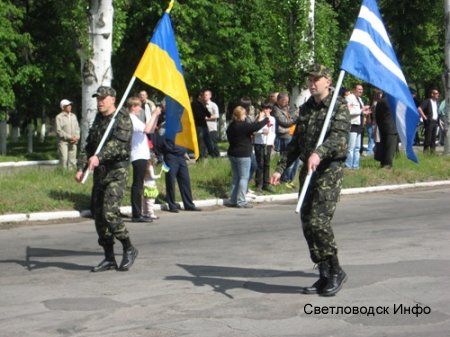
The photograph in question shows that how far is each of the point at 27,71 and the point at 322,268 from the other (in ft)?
87.4

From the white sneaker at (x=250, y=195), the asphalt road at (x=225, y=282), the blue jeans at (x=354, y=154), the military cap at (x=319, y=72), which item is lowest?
the asphalt road at (x=225, y=282)

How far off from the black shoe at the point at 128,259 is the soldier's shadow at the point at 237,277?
1.80ft

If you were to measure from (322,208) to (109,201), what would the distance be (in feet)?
8.15

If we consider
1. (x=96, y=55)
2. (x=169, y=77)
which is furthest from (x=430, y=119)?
(x=169, y=77)

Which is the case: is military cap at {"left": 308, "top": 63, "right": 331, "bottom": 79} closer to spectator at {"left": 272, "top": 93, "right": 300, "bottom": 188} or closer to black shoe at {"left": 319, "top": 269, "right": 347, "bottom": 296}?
black shoe at {"left": 319, "top": 269, "right": 347, "bottom": 296}

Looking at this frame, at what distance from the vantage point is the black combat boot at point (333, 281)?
27.4 ft

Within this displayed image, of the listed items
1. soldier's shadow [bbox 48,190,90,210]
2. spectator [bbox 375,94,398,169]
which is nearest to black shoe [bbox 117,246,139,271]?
soldier's shadow [bbox 48,190,90,210]

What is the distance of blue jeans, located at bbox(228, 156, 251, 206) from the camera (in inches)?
641

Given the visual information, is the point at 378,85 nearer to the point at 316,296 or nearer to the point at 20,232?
the point at 316,296

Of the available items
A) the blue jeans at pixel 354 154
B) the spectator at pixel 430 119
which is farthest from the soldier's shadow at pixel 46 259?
the spectator at pixel 430 119

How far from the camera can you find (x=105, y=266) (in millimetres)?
9891

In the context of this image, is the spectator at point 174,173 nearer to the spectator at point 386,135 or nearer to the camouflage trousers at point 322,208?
the spectator at point 386,135

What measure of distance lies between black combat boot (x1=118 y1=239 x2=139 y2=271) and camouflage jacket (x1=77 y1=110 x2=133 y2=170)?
35.2 inches

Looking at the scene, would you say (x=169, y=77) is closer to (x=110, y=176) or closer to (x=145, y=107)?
(x=110, y=176)
